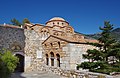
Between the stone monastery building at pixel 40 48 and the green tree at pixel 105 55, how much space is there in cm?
371

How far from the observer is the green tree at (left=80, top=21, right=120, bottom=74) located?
10.3 m

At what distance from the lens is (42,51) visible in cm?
1692

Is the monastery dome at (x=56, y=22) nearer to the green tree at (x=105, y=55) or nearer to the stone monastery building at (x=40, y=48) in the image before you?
the stone monastery building at (x=40, y=48)

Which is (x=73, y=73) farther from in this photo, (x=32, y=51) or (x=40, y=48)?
(x=40, y=48)

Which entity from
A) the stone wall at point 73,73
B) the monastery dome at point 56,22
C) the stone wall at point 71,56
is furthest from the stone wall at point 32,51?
the monastery dome at point 56,22

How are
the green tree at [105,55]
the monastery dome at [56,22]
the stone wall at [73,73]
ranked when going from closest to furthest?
the stone wall at [73,73] → the green tree at [105,55] → the monastery dome at [56,22]

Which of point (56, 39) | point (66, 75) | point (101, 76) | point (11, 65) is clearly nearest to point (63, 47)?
point (56, 39)

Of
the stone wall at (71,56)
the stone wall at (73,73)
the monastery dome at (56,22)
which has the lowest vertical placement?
the stone wall at (73,73)

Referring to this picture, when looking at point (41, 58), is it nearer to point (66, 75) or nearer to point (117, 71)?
point (66, 75)

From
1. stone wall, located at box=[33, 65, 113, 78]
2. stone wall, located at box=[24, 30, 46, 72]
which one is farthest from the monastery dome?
stone wall, located at box=[33, 65, 113, 78]

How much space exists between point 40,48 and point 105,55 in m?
8.17

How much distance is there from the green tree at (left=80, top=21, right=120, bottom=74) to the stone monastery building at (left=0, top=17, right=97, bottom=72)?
3707 mm

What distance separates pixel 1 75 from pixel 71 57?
308 inches

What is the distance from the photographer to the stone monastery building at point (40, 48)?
574 inches
